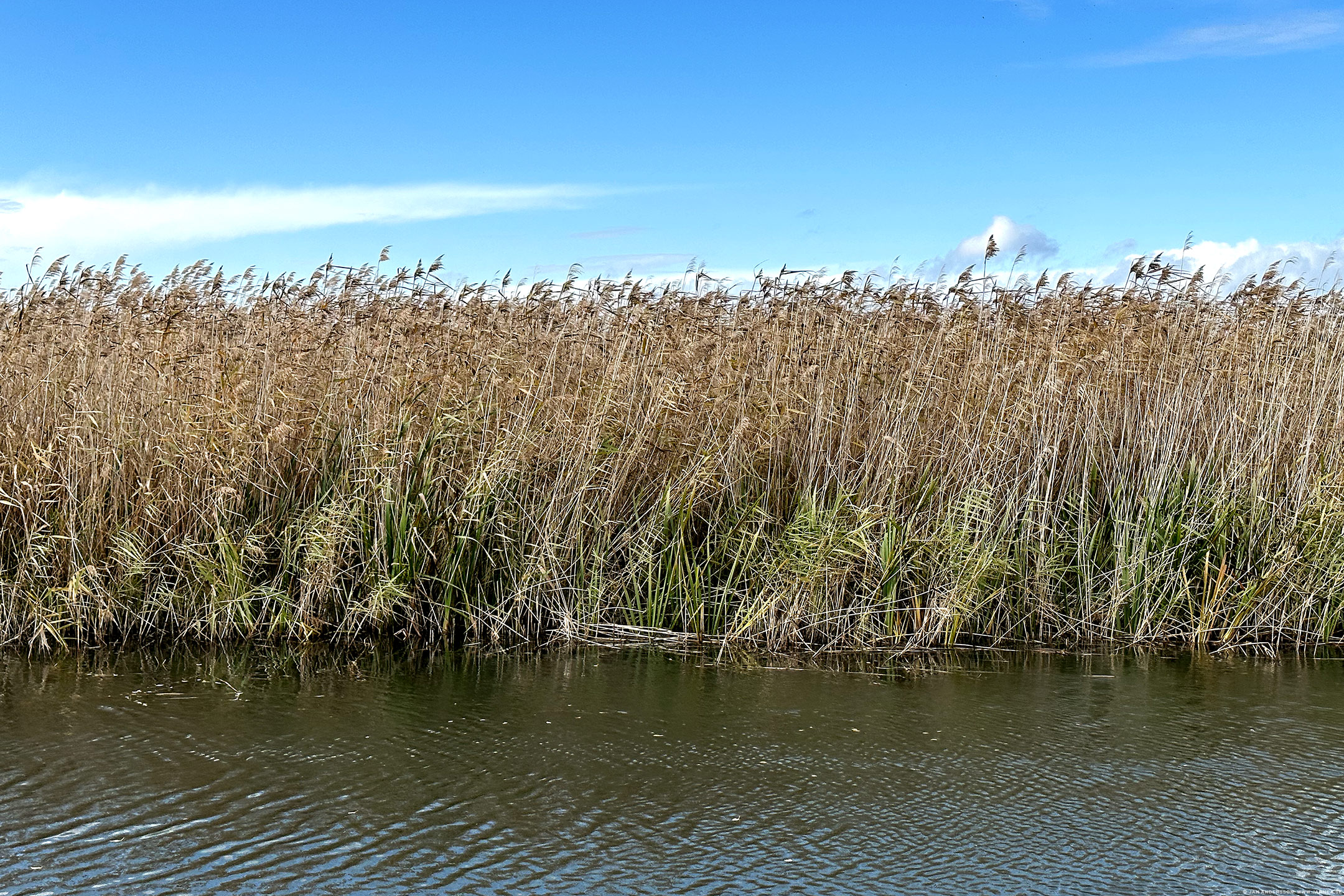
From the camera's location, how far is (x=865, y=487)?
564 centimetres

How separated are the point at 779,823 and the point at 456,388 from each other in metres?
3.28

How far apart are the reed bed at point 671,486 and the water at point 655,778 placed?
43cm

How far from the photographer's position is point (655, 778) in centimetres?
360

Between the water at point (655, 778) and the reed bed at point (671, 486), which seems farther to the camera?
the reed bed at point (671, 486)

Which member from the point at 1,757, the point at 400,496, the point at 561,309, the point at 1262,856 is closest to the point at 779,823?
the point at 1262,856

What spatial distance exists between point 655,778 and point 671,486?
2.16 m

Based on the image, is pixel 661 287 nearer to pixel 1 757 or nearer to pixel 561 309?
pixel 561 309

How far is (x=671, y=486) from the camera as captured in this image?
18.4 feet

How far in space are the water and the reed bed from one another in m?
0.43

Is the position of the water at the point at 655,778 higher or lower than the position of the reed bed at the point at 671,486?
lower

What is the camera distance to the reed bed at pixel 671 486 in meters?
5.34

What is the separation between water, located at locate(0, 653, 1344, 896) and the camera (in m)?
2.94

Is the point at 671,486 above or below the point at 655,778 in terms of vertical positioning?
above

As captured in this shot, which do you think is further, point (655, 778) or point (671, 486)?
point (671, 486)
